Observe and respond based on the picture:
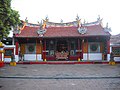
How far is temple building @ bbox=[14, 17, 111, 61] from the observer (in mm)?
26875

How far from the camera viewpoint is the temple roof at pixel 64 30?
2679cm

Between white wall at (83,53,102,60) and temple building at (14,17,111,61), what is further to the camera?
white wall at (83,53,102,60)

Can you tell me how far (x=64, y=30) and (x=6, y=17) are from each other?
1898 cm

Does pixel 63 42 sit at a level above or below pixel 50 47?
above

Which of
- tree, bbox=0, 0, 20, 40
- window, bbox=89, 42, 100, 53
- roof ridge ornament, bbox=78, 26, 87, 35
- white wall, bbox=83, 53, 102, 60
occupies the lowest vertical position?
white wall, bbox=83, 53, 102, 60

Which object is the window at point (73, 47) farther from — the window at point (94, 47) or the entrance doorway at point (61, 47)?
the window at point (94, 47)

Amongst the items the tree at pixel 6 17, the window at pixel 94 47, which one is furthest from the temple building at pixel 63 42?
the tree at pixel 6 17

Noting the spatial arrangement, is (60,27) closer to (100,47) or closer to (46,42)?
(46,42)

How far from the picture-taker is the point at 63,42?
28891 mm

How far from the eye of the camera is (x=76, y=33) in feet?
89.9

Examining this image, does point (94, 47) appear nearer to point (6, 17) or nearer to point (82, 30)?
point (82, 30)

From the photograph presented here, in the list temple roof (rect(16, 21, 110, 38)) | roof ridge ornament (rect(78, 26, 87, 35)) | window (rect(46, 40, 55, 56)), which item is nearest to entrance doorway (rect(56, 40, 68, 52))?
window (rect(46, 40, 55, 56))

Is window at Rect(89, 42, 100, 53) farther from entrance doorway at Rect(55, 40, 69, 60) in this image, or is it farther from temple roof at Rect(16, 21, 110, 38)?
entrance doorway at Rect(55, 40, 69, 60)

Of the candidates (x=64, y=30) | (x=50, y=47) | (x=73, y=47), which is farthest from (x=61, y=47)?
(x=64, y=30)
